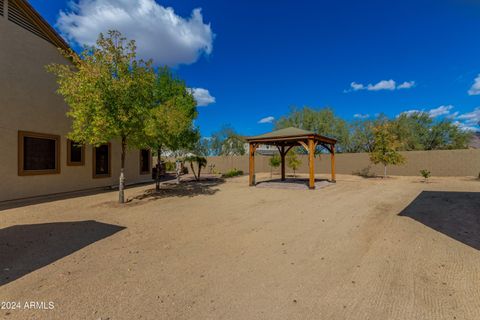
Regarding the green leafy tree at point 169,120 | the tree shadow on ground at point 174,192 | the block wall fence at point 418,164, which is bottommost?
the tree shadow on ground at point 174,192

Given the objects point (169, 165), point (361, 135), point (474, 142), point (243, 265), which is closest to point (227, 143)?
point (169, 165)

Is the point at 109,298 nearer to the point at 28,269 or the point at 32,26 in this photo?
the point at 28,269

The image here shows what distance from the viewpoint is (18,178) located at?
8086 mm

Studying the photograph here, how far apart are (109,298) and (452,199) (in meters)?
10.0

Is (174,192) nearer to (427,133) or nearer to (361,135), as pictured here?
(361,135)

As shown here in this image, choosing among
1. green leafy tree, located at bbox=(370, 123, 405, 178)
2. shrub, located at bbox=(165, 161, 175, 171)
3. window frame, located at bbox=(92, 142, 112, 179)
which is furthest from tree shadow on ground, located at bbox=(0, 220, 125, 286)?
shrub, located at bbox=(165, 161, 175, 171)

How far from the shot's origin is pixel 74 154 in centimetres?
1019

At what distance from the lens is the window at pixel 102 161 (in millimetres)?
11195

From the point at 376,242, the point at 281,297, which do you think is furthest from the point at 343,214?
the point at 281,297

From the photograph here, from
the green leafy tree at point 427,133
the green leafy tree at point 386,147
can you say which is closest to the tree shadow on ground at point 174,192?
the green leafy tree at point 386,147

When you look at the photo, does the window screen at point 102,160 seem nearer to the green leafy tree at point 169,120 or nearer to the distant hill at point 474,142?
the green leafy tree at point 169,120

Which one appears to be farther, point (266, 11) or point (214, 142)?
point (214, 142)

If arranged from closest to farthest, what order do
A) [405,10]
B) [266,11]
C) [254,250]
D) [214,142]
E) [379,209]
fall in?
[254,250], [379,209], [405,10], [266,11], [214,142]

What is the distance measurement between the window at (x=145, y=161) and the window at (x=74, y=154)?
15.4 ft
